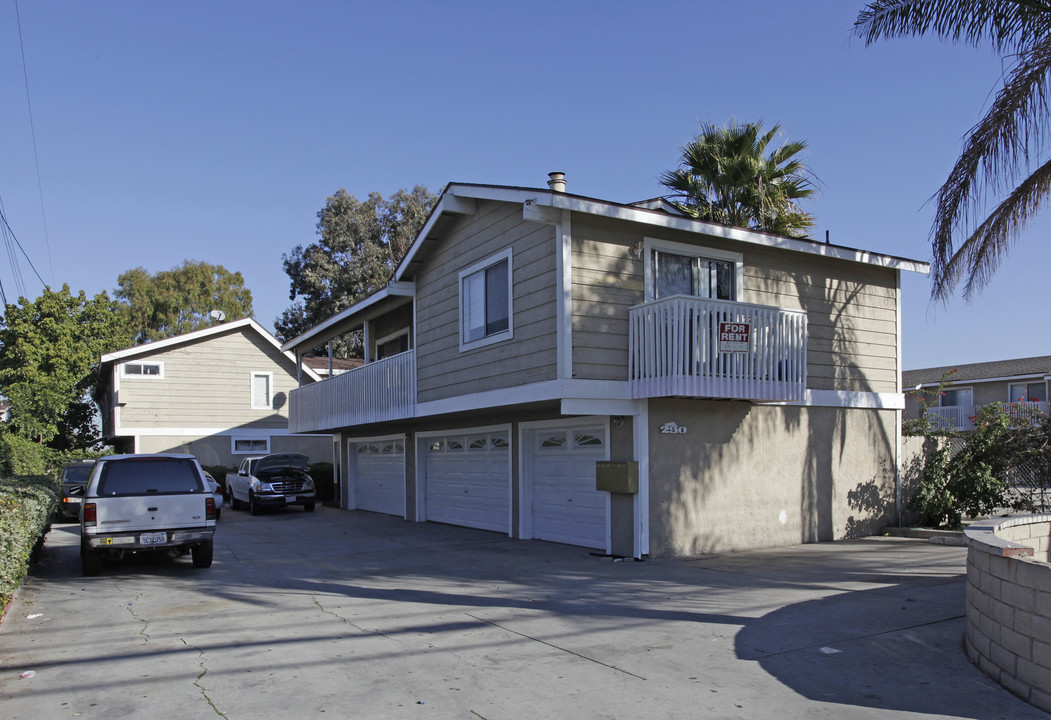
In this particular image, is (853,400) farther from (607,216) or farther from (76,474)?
(76,474)

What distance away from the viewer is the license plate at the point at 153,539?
11.6 metres

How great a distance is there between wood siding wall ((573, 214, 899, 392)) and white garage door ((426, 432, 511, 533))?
4290 mm

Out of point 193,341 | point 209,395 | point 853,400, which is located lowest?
point 853,400

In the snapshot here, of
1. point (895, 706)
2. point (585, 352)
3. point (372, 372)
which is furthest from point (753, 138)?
point (895, 706)

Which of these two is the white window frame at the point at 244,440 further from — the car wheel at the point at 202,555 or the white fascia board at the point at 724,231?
the white fascia board at the point at 724,231

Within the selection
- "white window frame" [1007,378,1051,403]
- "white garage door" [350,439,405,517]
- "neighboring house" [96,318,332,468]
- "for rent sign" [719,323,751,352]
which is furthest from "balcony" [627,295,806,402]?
"white window frame" [1007,378,1051,403]

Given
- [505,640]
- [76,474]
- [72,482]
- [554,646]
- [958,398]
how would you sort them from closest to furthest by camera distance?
[554,646] → [505,640] → [72,482] → [76,474] → [958,398]

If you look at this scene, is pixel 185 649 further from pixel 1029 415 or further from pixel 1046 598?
pixel 1029 415

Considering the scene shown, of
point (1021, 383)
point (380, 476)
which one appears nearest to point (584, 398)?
point (380, 476)

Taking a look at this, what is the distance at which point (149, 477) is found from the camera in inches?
475

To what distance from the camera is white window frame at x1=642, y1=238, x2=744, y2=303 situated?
13.4m

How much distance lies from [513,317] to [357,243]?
105 ft

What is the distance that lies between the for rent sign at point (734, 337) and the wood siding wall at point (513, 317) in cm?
256

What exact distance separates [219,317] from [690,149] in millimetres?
27184
